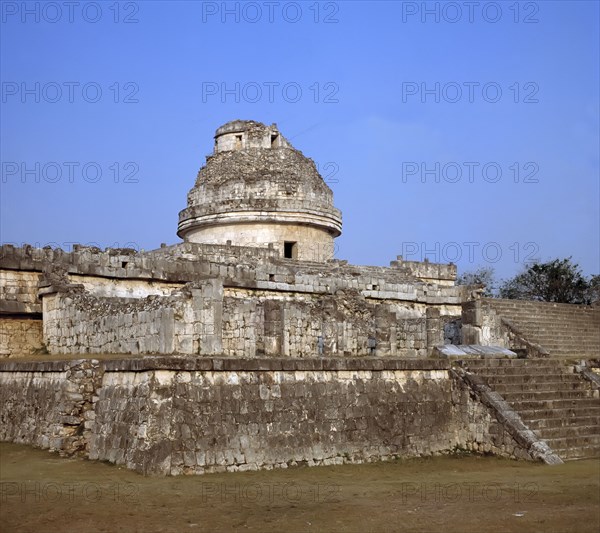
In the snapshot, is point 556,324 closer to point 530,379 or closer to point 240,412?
point 530,379

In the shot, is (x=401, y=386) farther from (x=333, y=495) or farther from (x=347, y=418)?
(x=333, y=495)

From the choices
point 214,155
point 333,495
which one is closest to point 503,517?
point 333,495

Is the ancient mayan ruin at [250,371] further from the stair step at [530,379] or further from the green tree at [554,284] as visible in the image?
the green tree at [554,284]

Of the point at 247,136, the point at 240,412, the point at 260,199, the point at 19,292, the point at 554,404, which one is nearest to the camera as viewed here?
the point at 240,412

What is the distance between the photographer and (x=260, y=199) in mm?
29234

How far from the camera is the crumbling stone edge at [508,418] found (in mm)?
15773

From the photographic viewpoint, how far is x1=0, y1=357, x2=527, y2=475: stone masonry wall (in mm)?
13195

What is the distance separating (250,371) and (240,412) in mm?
746

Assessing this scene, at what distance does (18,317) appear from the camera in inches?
831

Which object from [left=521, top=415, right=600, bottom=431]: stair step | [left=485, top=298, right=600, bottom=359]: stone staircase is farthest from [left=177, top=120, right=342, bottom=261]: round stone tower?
[left=521, top=415, right=600, bottom=431]: stair step

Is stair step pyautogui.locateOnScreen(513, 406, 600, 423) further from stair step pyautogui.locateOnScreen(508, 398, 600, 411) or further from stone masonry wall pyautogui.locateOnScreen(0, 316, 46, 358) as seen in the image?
stone masonry wall pyautogui.locateOnScreen(0, 316, 46, 358)

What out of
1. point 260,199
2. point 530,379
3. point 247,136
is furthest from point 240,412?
point 247,136

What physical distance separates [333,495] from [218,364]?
9.30 ft

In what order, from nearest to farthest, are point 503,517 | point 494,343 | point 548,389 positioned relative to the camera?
point 503,517 → point 548,389 → point 494,343
